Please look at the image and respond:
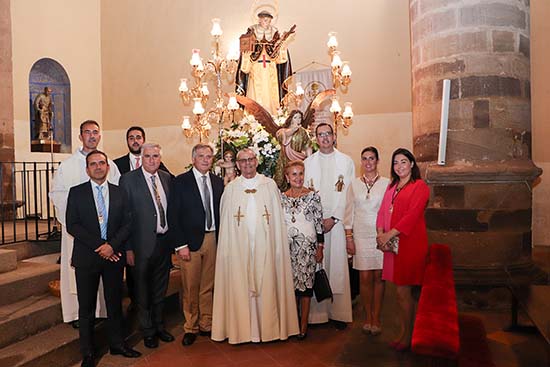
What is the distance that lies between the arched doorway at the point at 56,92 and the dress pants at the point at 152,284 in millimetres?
6444

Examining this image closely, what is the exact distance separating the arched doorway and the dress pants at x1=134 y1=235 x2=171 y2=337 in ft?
21.1

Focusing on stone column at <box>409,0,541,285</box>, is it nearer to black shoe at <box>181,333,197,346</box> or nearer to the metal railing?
black shoe at <box>181,333,197,346</box>

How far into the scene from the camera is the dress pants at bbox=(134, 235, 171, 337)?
13.2 ft

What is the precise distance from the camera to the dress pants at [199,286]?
420 centimetres

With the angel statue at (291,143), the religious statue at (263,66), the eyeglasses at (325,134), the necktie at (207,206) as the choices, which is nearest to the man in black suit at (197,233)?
the necktie at (207,206)

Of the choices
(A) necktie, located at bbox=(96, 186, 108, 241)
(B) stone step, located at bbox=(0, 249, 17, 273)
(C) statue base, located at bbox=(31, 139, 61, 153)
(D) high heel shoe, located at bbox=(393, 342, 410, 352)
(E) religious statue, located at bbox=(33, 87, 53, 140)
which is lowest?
(D) high heel shoe, located at bbox=(393, 342, 410, 352)

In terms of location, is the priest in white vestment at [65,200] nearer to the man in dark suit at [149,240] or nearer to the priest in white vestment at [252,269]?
the man in dark suit at [149,240]

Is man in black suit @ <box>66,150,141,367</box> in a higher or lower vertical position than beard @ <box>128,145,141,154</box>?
lower

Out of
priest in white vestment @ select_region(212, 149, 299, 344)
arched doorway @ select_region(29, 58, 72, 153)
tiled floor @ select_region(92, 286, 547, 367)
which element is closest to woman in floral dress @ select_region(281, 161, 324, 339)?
priest in white vestment @ select_region(212, 149, 299, 344)

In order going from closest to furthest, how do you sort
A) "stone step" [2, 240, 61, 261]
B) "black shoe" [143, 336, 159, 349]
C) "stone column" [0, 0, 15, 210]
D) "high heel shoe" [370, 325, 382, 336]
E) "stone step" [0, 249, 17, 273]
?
"black shoe" [143, 336, 159, 349], "high heel shoe" [370, 325, 382, 336], "stone step" [0, 249, 17, 273], "stone step" [2, 240, 61, 261], "stone column" [0, 0, 15, 210]

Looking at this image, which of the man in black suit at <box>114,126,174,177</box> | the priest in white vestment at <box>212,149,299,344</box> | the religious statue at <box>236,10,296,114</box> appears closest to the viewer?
the priest in white vestment at <box>212,149,299,344</box>

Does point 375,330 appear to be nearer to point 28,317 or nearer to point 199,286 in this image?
point 199,286

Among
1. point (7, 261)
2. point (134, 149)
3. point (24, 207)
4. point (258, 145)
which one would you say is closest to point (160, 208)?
point (134, 149)

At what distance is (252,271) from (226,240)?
0.34 m
